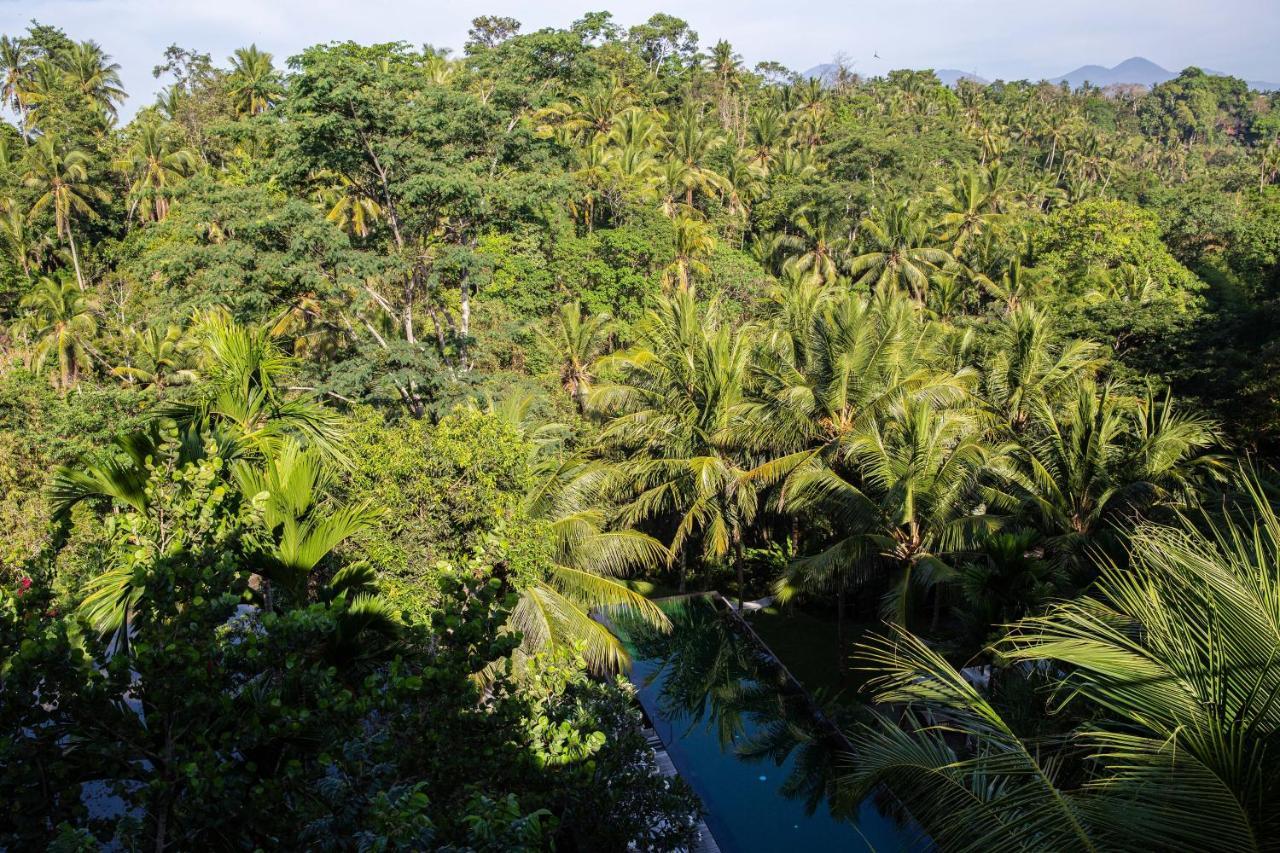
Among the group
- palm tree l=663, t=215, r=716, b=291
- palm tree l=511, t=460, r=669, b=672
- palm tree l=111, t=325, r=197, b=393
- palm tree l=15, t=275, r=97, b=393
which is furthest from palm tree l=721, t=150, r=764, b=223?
palm tree l=511, t=460, r=669, b=672

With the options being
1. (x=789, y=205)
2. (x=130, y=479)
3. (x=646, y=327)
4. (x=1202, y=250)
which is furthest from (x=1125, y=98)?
(x=130, y=479)

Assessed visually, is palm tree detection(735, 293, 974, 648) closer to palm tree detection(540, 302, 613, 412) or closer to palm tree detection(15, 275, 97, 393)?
palm tree detection(540, 302, 613, 412)

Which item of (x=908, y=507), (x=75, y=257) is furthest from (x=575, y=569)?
(x=75, y=257)

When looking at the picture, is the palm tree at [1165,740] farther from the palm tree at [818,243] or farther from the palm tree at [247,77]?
the palm tree at [247,77]

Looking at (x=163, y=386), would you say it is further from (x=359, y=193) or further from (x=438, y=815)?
(x=438, y=815)

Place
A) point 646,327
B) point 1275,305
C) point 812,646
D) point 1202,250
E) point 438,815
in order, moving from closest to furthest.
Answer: point 438,815 < point 812,646 < point 1275,305 < point 646,327 < point 1202,250

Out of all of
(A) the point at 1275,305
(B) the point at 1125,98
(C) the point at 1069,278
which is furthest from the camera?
(B) the point at 1125,98
